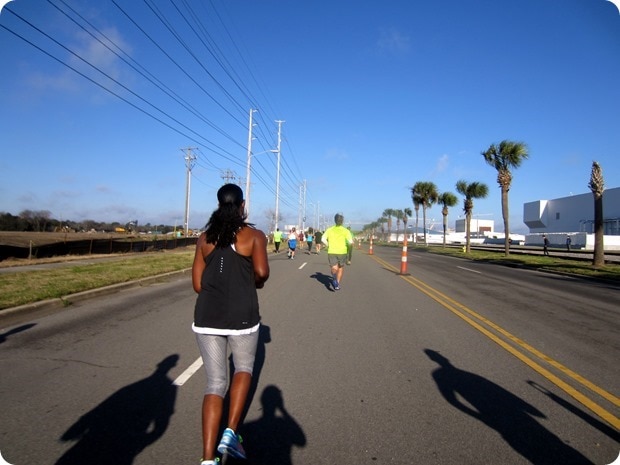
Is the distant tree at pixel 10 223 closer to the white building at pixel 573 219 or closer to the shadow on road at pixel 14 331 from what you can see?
the shadow on road at pixel 14 331

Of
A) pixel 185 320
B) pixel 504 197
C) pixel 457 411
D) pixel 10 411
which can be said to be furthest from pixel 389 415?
pixel 504 197

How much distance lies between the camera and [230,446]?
117 inches

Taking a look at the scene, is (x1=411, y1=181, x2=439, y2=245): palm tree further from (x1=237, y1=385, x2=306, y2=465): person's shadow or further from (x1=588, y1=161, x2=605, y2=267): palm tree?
(x1=237, y1=385, x2=306, y2=465): person's shadow

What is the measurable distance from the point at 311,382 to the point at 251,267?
206 cm

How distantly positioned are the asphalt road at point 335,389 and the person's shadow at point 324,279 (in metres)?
4.41

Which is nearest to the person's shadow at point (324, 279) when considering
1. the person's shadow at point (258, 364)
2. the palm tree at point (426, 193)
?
the person's shadow at point (258, 364)

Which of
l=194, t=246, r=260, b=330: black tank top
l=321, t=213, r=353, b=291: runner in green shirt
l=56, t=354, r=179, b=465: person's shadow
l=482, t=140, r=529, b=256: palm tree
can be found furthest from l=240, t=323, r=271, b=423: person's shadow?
l=482, t=140, r=529, b=256: palm tree

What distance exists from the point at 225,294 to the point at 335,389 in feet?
6.68

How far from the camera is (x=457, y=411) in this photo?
414 centimetres

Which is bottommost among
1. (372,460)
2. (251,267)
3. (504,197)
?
(372,460)

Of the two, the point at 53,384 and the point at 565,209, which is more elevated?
the point at 565,209

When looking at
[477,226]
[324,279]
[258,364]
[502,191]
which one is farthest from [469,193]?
[477,226]

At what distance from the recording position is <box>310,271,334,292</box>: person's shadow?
13.5 metres

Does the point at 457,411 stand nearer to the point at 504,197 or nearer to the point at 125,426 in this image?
the point at 125,426
